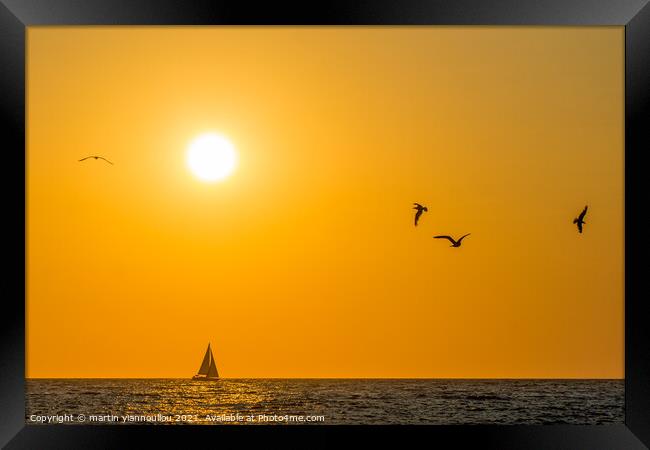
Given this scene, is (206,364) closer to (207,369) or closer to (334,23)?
(207,369)

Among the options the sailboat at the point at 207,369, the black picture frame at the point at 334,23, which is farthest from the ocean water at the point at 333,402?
the black picture frame at the point at 334,23

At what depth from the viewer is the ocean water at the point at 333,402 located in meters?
27.7

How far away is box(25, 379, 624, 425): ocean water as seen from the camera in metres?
27.7

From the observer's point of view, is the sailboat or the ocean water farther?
the sailboat

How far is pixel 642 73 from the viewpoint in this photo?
698 centimetres

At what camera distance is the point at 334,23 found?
274 inches

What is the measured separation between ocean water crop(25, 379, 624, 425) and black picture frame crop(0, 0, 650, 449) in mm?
17577

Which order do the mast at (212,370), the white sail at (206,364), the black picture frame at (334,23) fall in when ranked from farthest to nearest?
the mast at (212,370) < the white sail at (206,364) < the black picture frame at (334,23)

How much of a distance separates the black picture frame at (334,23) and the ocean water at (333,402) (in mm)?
17577

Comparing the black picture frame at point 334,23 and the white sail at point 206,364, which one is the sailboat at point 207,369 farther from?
the black picture frame at point 334,23

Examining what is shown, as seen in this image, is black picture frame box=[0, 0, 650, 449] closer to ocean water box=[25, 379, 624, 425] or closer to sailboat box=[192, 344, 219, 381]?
ocean water box=[25, 379, 624, 425]

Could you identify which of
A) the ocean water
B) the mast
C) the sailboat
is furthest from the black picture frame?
the mast

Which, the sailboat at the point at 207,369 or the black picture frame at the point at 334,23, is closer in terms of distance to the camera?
the black picture frame at the point at 334,23

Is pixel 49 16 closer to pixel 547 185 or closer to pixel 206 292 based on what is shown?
pixel 547 185
